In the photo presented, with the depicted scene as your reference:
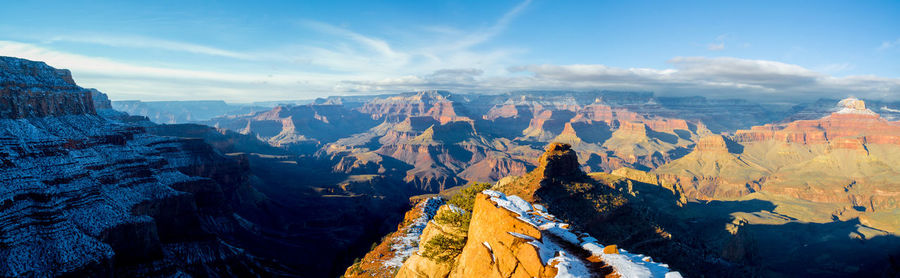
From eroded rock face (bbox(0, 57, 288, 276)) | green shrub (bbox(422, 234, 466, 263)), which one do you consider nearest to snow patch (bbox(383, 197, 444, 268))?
green shrub (bbox(422, 234, 466, 263))

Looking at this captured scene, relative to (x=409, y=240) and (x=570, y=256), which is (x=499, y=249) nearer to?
(x=570, y=256)

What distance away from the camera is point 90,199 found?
52.2 meters

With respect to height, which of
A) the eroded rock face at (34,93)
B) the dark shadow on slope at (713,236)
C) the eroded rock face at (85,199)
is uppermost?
the eroded rock face at (34,93)

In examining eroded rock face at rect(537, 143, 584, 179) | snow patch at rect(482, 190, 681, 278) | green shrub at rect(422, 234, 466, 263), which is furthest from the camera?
eroded rock face at rect(537, 143, 584, 179)

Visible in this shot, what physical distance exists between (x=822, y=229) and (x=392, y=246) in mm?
158008

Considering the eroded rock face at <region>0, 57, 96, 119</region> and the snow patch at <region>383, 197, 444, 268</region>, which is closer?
the snow patch at <region>383, 197, 444, 268</region>

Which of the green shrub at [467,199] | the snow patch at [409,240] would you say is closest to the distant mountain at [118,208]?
the snow patch at [409,240]

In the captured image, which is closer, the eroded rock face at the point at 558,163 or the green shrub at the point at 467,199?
the green shrub at the point at 467,199

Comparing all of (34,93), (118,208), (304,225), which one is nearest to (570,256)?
(118,208)

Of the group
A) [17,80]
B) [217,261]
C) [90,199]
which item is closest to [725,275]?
Answer: [217,261]

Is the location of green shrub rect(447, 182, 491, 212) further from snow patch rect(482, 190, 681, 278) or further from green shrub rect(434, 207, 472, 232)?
snow patch rect(482, 190, 681, 278)

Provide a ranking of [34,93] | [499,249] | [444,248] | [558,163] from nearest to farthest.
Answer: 1. [499,249]
2. [444,248]
3. [34,93]
4. [558,163]

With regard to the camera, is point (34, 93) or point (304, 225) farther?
point (304, 225)

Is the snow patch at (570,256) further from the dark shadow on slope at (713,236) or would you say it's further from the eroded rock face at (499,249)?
the dark shadow on slope at (713,236)
